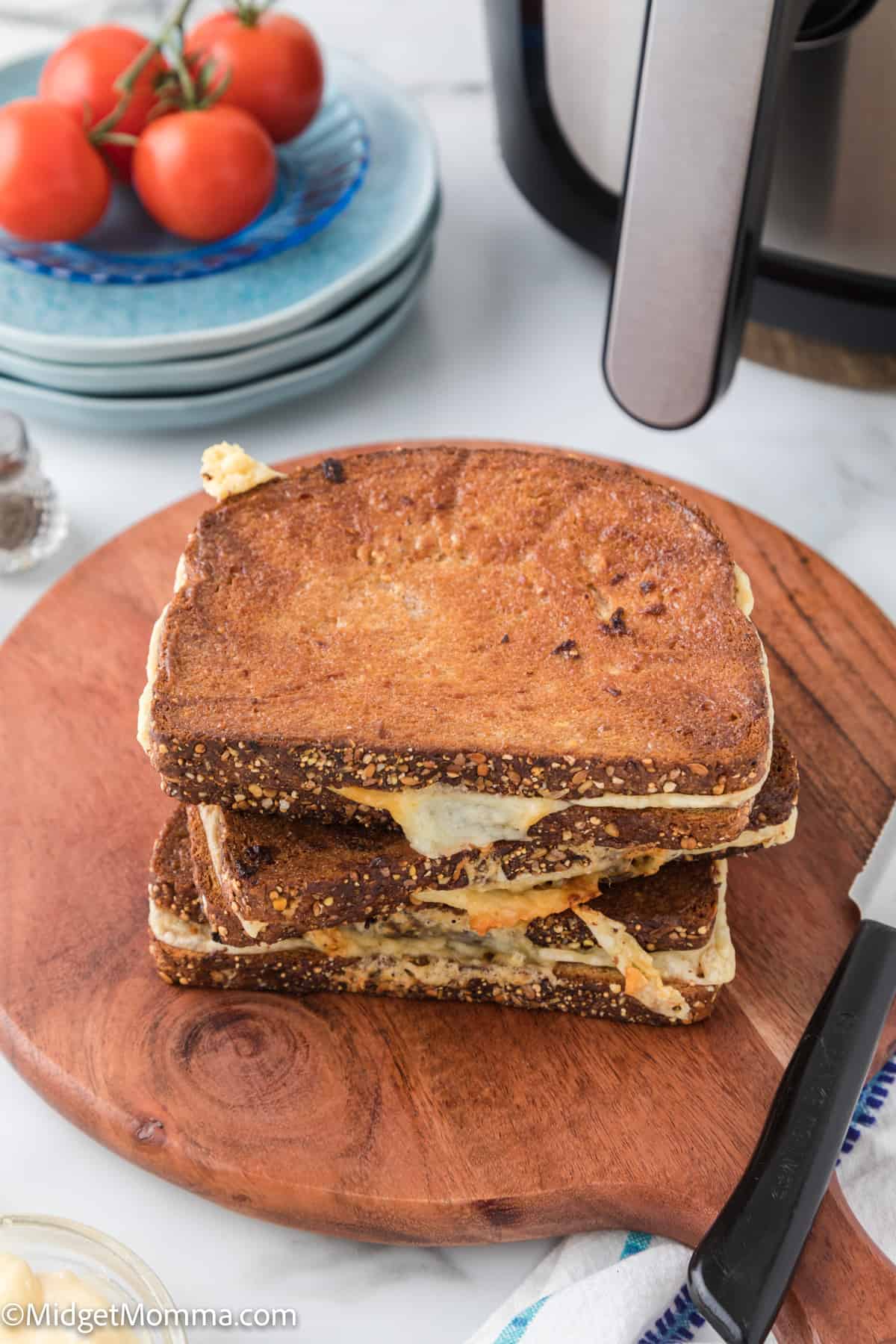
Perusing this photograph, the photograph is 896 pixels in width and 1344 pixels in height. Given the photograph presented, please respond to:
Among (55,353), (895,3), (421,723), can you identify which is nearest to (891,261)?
(895,3)

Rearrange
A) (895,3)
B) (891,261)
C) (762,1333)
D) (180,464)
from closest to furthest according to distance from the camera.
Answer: (762,1333), (895,3), (891,261), (180,464)

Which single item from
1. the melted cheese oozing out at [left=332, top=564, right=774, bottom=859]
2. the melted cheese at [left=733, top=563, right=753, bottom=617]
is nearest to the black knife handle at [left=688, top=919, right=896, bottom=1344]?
the melted cheese oozing out at [left=332, top=564, right=774, bottom=859]

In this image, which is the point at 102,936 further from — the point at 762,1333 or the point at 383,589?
the point at 762,1333

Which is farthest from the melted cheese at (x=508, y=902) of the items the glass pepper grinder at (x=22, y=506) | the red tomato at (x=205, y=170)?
the red tomato at (x=205, y=170)

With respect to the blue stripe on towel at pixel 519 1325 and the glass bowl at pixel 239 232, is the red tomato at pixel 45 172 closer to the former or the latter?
the glass bowl at pixel 239 232

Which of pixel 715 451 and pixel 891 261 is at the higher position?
pixel 891 261

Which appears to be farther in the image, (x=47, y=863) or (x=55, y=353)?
(x=55, y=353)

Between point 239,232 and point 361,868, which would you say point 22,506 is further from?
point 361,868
